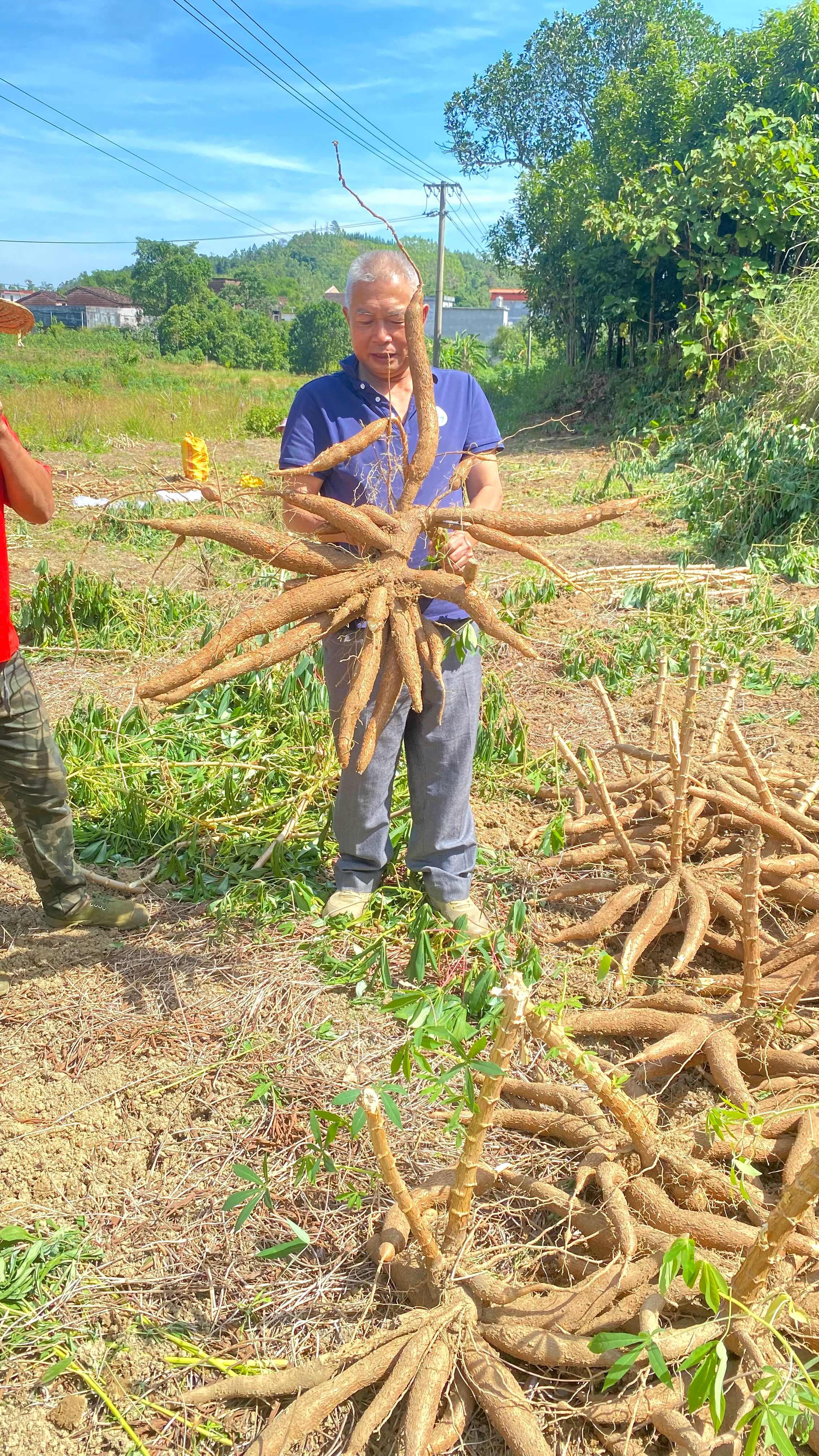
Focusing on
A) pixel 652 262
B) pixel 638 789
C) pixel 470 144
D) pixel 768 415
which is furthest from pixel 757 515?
pixel 470 144

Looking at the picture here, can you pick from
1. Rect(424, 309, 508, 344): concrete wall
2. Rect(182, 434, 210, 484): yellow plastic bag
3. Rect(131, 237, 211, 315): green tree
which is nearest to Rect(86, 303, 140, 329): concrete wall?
Rect(131, 237, 211, 315): green tree

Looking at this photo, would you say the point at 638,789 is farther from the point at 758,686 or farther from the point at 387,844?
the point at 758,686

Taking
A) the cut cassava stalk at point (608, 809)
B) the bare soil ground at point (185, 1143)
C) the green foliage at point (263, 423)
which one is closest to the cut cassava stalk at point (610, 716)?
the cut cassava stalk at point (608, 809)

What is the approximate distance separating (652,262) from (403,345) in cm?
1213

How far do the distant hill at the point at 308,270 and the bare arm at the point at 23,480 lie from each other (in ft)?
194

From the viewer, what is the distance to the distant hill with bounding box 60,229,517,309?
217 ft

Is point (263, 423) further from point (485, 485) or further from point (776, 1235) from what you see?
point (776, 1235)

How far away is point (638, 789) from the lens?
119 inches

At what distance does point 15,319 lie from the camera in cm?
250

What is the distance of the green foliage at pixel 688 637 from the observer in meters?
4.52

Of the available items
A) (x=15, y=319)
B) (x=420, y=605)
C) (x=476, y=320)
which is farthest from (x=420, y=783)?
(x=476, y=320)

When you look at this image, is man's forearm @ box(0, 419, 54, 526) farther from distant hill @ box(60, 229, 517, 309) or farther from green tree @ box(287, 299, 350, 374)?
distant hill @ box(60, 229, 517, 309)

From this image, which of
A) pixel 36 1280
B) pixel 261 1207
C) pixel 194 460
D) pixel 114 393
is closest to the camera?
pixel 36 1280

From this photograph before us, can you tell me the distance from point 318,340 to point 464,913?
4095 cm
